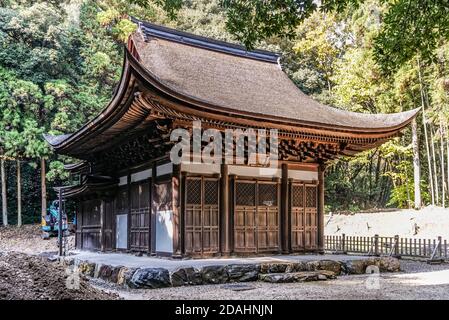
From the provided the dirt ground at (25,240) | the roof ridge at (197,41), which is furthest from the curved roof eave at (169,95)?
the dirt ground at (25,240)

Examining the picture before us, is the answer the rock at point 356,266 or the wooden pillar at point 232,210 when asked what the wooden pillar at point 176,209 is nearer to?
the wooden pillar at point 232,210

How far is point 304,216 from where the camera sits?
1281 centimetres

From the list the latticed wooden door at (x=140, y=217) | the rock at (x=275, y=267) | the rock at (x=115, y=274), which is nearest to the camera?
the rock at (x=115, y=274)

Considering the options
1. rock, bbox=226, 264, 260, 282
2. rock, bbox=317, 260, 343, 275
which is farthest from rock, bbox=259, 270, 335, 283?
rock, bbox=317, 260, 343, 275

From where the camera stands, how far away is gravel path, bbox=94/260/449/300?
24.9 feet

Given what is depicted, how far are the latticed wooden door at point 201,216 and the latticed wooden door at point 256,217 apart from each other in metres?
0.61

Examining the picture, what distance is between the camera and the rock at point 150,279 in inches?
343

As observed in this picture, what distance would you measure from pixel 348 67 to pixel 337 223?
8349mm

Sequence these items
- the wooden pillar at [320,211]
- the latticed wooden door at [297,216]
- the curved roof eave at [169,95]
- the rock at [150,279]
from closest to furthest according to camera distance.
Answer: the curved roof eave at [169,95] < the rock at [150,279] < the latticed wooden door at [297,216] < the wooden pillar at [320,211]

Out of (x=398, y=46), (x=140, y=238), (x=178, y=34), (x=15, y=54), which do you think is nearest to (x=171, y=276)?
(x=140, y=238)

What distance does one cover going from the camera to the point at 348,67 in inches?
953

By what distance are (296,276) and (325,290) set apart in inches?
57.9

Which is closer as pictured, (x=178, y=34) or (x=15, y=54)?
(x=178, y=34)

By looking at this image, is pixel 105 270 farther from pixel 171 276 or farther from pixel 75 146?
pixel 75 146
